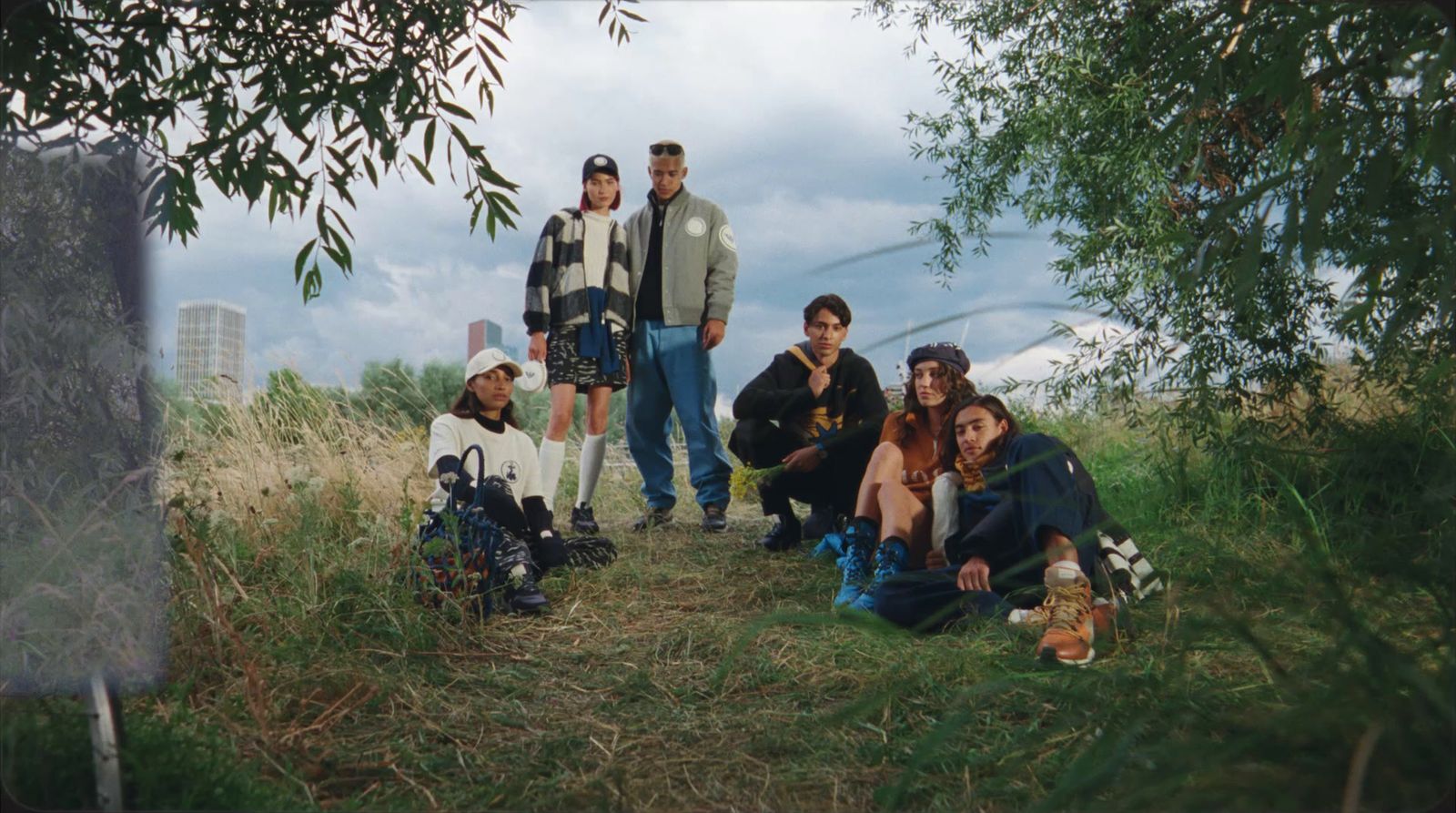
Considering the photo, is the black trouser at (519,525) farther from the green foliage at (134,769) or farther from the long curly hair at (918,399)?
the green foliage at (134,769)

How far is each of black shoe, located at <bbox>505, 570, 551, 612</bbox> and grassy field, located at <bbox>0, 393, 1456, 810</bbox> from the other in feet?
0.23

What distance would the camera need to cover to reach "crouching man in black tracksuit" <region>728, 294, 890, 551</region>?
5059 mm

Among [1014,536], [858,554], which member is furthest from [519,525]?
[1014,536]

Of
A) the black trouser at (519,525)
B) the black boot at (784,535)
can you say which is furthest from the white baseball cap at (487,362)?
the black boot at (784,535)

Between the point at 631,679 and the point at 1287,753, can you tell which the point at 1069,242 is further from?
the point at 1287,753

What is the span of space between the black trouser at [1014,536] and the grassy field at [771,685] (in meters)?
0.19

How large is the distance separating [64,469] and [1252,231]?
347cm

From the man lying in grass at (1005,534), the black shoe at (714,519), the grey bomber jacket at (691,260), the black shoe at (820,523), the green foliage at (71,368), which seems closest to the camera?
the green foliage at (71,368)

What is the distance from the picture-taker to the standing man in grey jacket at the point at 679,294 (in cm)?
564

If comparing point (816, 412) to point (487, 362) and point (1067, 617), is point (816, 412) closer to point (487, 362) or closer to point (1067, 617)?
point (487, 362)

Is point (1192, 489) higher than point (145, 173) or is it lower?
lower

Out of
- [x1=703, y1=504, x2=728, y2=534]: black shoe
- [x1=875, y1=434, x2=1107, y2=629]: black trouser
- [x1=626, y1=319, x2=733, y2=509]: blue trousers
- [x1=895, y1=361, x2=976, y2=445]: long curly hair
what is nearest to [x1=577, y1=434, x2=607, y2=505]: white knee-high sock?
[x1=626, y1=319, x2=733, y2=509]: blue trousers

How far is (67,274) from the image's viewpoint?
3.44 m

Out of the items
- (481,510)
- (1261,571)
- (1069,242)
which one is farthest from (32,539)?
(1069,242)
